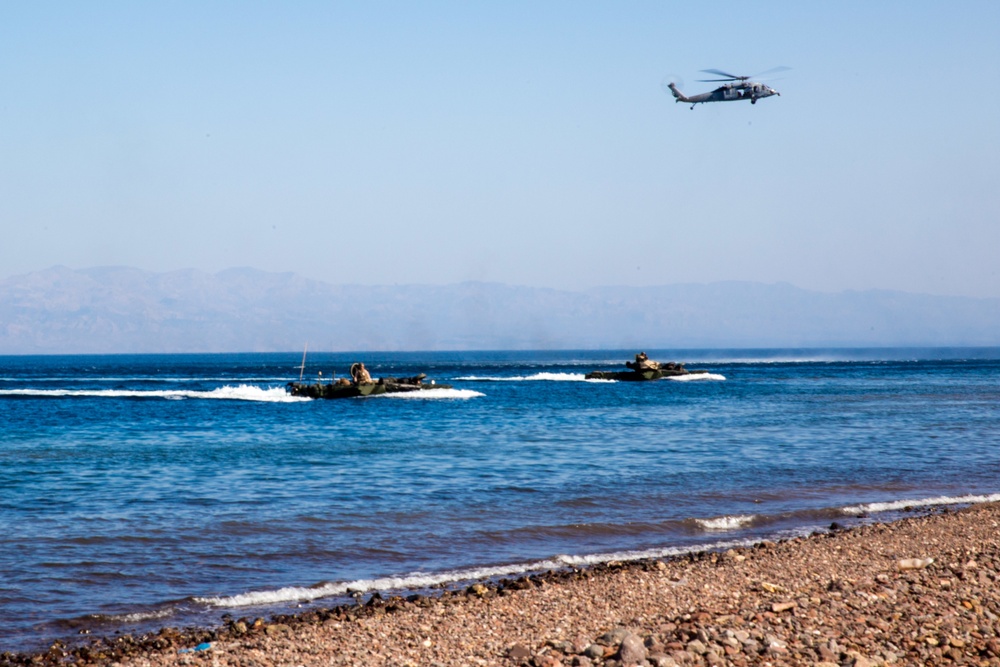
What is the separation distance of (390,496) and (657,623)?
10.4 metres

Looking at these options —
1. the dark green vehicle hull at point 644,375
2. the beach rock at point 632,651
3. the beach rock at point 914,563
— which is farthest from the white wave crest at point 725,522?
the dark green vehicle hull at point 644,375

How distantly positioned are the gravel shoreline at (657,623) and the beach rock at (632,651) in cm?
1

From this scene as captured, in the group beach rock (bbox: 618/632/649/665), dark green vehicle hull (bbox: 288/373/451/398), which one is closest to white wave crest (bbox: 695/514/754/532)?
beach rock (bbox: 618/632/649/665)

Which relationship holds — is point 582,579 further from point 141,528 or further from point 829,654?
point 141,528

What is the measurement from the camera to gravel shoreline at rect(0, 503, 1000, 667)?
9.33 metres

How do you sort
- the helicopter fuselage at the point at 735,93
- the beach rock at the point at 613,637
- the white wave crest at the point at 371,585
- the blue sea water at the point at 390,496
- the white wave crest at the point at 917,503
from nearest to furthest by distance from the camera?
the beach rock at the point at 613,637 < the white wave crest at the point at 371,585 < the blue sea water at the point at 390,496 < the white wave crest at the point at 917,503 < the helicopter fuselage at the point at 735,93

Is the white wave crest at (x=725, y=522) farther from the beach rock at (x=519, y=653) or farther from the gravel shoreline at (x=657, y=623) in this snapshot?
the beach rock at (x=519, y=653)

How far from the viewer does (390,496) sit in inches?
795

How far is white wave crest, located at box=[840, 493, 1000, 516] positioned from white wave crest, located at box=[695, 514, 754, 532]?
2.34m

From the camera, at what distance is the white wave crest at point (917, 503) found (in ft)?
63.5

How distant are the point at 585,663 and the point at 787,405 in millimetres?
46631

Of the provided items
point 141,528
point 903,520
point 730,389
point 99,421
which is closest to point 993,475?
point 903,520

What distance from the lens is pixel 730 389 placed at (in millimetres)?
73000

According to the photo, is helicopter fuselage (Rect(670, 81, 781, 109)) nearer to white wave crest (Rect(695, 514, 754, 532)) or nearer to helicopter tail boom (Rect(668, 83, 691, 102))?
helicopter tail boom (Rect(668, 83, 691, 102))
